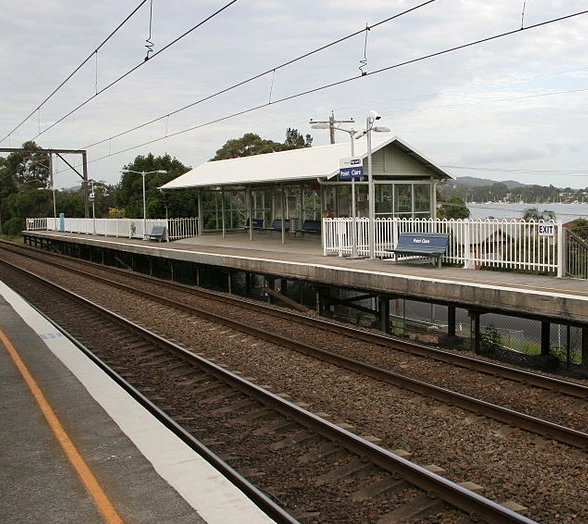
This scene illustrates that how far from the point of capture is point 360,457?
6.31 metres

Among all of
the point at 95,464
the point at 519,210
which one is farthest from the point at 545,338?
the point at 519,210

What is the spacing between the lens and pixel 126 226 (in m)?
39.5

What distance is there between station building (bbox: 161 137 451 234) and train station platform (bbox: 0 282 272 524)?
45.5 feet

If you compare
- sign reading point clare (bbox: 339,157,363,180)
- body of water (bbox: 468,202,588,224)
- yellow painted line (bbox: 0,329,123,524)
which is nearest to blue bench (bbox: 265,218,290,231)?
body of water (bbox: 468,202,588,224)

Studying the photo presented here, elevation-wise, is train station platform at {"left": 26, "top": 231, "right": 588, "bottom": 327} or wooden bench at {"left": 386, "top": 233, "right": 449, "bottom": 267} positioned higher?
wooden bench at {"left": 386, "top": 233, "right": 449, "bottom": 267}

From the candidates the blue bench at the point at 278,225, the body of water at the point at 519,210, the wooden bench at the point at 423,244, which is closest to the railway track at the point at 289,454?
A: the wooden bench at the point at 423,244

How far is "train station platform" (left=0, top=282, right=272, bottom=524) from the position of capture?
4.36 metres

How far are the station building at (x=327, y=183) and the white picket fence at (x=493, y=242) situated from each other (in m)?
2.15

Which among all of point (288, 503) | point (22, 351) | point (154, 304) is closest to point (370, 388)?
point (288, 503)

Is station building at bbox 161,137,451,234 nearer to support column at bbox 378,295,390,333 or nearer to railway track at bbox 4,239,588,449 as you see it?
support column at bbox 378,295,390,333

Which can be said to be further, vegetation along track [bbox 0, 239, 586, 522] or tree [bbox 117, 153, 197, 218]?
tree [bbox 117, 153, 197, 218]

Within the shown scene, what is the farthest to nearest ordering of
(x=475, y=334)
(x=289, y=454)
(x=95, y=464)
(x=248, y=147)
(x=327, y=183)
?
(x=248, y=147), (x=327, y=183), (x=475, y=334), (x=289, y=454), (x=95, y=464)

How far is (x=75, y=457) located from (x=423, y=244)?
1262 cm

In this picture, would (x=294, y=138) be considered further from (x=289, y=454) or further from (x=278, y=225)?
(x=289, y=454)
